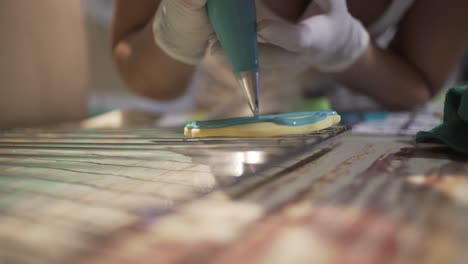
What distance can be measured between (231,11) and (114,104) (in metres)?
1.26

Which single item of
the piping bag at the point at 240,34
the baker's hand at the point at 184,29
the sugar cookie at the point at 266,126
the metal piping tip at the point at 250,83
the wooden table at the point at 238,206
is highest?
the baker's hand at the point at 184,29

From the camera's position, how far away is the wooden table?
0.15 meters

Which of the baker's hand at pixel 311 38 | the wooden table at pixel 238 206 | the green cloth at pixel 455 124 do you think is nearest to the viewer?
the wooden table at pixel 238 206

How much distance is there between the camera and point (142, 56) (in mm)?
791

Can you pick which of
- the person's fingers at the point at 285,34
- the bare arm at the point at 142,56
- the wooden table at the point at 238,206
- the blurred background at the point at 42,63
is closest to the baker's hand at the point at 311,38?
the person's fingers at the point at 285,34

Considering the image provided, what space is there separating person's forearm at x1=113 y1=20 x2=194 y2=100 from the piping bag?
1.36 feet

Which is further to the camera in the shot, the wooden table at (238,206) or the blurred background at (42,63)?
the blurred background at (42,63)

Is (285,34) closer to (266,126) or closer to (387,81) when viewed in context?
(266,126)

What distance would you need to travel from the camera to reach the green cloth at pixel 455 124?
29 centimetres

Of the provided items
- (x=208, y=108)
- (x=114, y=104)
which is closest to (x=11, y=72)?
(x=208, y=108)

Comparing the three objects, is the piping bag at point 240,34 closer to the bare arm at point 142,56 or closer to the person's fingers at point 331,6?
the person's fingers at point 331,6

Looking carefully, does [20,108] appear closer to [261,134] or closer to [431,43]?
[261,134]

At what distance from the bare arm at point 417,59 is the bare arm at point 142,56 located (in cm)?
37

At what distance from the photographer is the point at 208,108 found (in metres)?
1.14
